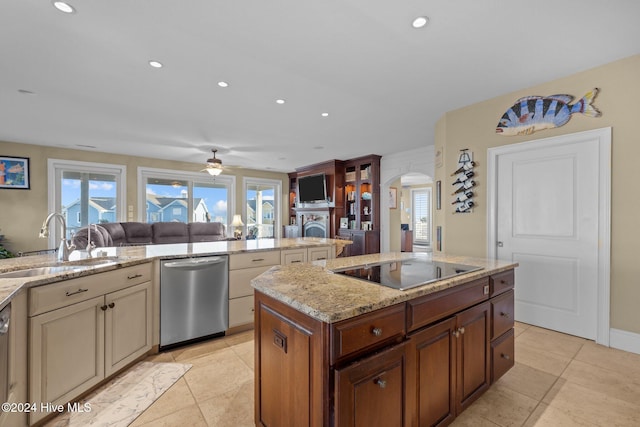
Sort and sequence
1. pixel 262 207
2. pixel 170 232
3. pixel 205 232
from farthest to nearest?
pixel 262 207 < pixel 205 232 < pixel 170 232

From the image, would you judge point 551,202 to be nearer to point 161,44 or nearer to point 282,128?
point 282,128

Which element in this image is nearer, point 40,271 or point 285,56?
point 40,271

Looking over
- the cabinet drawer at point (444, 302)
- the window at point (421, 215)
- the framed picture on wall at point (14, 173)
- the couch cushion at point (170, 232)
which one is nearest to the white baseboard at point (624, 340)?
the cabinet drawer at point (444, 302)

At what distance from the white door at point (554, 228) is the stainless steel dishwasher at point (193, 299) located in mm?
3185

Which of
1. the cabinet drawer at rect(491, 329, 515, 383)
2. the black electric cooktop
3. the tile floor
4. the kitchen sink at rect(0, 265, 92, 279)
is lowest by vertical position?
the tile floor

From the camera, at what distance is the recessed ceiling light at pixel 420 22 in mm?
1958

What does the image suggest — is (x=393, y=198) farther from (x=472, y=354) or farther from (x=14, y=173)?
(x=14, y=173)

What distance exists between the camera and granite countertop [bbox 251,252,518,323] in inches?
41.4

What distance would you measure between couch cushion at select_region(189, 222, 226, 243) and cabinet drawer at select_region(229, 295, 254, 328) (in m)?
4.03

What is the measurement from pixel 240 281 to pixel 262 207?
6122mm

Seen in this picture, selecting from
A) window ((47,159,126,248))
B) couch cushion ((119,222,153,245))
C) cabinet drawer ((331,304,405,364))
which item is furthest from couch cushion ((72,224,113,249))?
cabinet drawer ((331,304,405,364))

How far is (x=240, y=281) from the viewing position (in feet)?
9.27

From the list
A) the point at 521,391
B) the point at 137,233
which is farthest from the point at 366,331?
the point at 137,233

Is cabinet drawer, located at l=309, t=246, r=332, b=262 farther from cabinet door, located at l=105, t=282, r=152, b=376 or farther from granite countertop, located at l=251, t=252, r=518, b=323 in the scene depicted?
cabinet door, located at l=105, t=282, r=152, b=376
